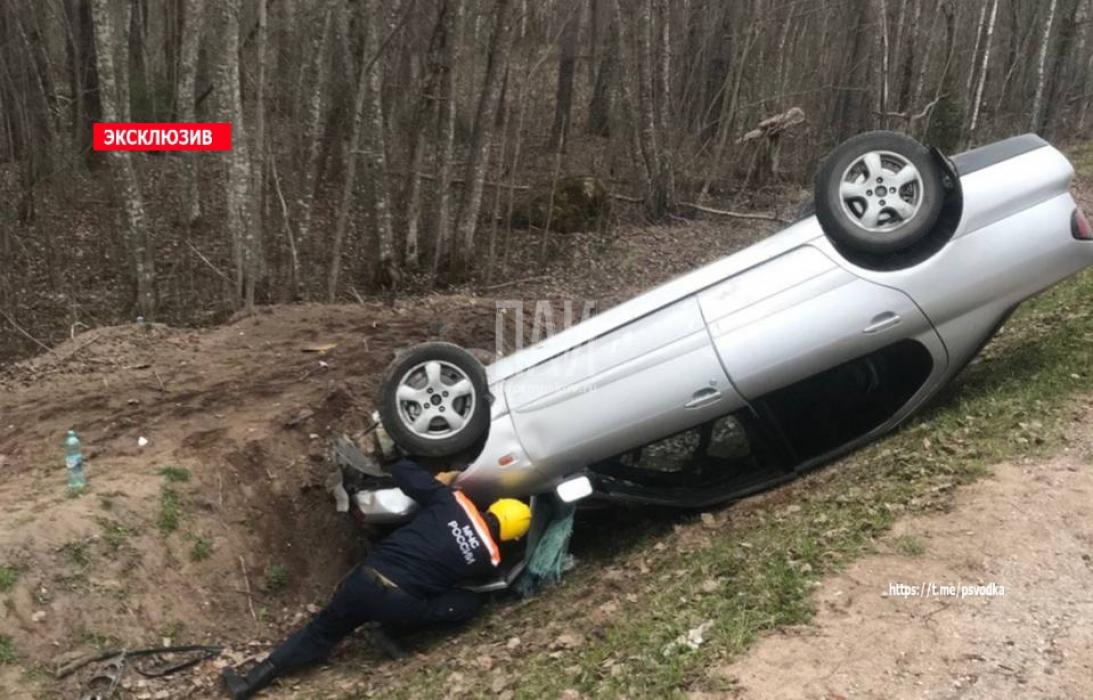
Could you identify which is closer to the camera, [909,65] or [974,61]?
[909,65]

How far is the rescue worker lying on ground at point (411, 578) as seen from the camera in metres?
4.62

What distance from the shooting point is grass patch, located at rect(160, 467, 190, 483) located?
5477 mm

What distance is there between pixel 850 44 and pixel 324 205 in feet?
45.3

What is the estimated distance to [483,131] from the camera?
12.2m

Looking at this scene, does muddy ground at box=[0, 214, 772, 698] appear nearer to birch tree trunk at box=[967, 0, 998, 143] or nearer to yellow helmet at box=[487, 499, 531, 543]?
yellow helmet at box=[487, 499, 531, 543]

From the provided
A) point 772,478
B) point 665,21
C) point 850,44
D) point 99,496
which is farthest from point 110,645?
point 850,44

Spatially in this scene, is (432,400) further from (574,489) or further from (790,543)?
(790,543)

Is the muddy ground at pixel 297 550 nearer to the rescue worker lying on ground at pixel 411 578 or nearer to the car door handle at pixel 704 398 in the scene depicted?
the rescue worker lying on ground at pixel 411 578

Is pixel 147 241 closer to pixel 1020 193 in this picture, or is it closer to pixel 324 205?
pixel 324 205

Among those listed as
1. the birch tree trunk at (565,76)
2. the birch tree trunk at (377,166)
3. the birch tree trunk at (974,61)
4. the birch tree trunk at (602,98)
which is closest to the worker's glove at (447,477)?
the birch tree trunk at (377,166)

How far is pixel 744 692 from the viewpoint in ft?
10.2

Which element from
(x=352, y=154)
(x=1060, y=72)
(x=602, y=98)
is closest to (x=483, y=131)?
(x=352, y=154)

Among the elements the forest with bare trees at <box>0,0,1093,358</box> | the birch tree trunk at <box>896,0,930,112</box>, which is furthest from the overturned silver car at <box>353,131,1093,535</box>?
the birch tree trunk at <box>896,0,930,112</box>

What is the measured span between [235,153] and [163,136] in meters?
3.06
